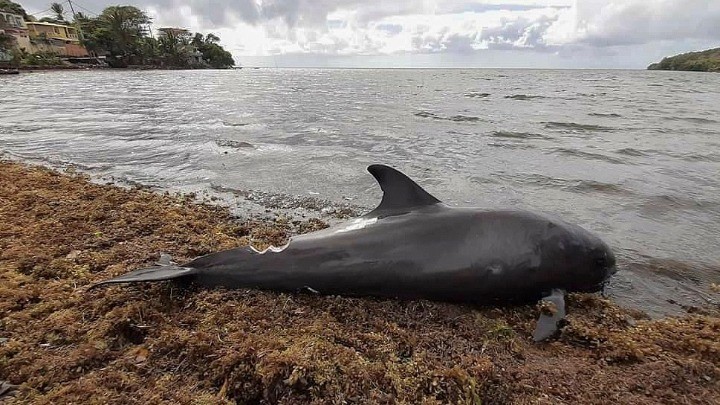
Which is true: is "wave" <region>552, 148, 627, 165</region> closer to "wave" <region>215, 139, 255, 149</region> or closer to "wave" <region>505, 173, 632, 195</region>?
"wave" <region>505, 173, 632, 195</region>

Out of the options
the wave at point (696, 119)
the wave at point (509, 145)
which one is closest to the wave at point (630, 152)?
the wave at point (509, 145)

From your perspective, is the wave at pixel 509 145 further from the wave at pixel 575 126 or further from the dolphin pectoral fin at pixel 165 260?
the dolphin pectoral fin at pixel 165 260

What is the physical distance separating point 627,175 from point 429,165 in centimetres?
457

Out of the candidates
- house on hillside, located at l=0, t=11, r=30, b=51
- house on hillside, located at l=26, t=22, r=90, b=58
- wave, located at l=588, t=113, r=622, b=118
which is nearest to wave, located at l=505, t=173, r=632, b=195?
wave, located at l=588, t=113, r=622, b=118

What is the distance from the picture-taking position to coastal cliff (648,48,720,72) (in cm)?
11589

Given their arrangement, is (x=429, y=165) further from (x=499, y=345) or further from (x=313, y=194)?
(x=499, y=345)

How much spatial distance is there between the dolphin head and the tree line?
4441 inches

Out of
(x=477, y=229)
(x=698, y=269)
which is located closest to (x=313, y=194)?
(x=477, y=229)

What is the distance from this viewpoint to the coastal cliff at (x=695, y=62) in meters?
116

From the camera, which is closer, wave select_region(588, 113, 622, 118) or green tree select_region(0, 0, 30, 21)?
wave select_region(588, 113, 622, 118)

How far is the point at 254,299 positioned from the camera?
13.0ft

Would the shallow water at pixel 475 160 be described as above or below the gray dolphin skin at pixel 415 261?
below

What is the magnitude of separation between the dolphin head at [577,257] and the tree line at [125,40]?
113m

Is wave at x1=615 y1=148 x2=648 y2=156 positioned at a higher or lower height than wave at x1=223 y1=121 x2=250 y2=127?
higher
